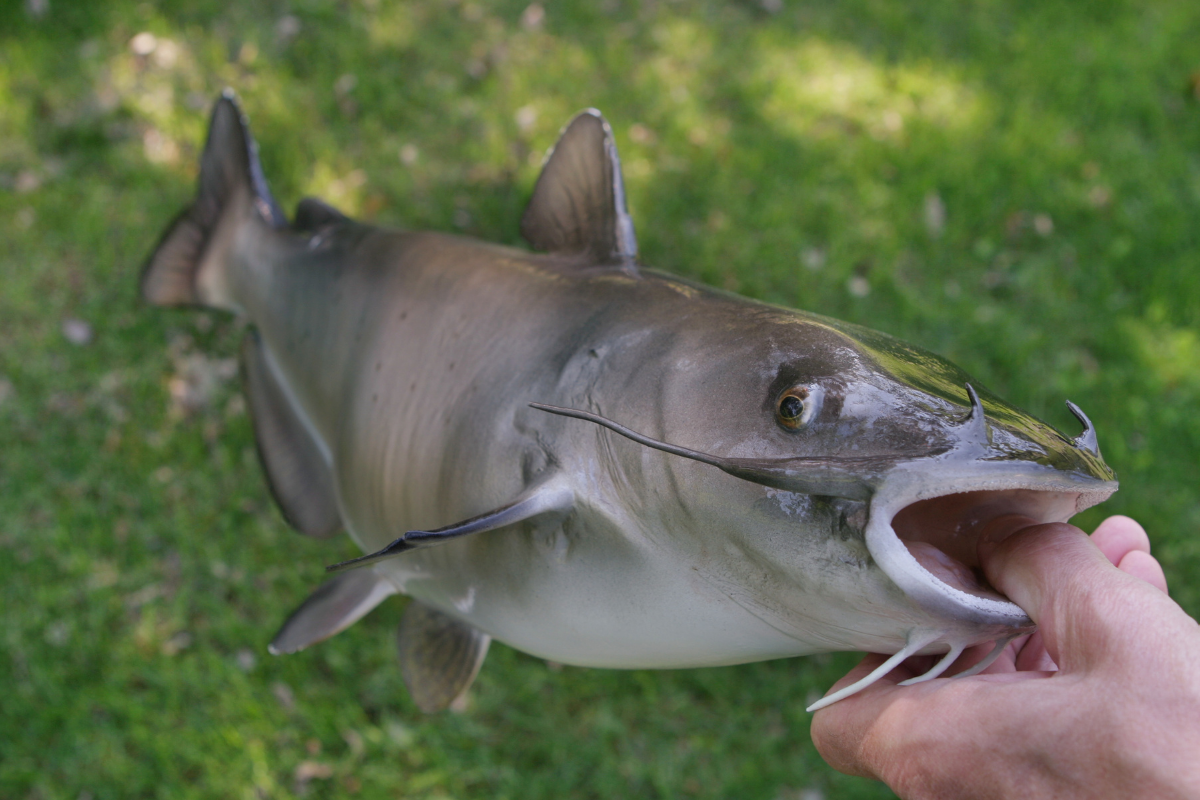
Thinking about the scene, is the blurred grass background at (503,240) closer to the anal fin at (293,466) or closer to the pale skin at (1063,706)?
the anal fin at (293,466)

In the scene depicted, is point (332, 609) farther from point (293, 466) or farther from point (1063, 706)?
point (1063, 706)

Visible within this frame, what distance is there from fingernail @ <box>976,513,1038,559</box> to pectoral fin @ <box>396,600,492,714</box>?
132cm

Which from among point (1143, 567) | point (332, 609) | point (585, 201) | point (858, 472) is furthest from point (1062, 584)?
point (332, 609)

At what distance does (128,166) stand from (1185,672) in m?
4.11

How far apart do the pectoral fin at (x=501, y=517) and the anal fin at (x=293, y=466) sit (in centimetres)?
122

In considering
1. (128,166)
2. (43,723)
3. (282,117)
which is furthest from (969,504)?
(128,166)

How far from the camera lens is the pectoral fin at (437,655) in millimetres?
2186

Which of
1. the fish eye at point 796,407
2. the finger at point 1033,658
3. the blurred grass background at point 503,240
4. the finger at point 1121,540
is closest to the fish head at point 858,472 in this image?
the fish eye at point 796,407

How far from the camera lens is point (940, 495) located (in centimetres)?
108

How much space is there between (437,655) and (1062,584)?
1.62m

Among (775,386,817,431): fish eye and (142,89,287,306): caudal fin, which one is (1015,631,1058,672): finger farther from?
(142,89,287,306): caudal fin

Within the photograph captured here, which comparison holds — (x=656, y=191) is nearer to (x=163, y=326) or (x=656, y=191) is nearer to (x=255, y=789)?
(x=163, y=326)

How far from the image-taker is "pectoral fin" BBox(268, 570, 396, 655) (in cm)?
223

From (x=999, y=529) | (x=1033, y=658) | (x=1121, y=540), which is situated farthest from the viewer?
(x=1121, y=540)
